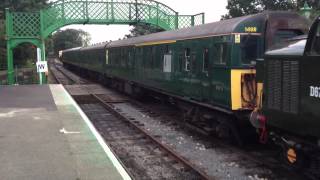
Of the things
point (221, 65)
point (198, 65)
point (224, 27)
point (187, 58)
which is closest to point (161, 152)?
point (221, 65)

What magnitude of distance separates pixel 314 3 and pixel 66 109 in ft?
117

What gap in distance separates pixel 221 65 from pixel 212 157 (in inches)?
77.7

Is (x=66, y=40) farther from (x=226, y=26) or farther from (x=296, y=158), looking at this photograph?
(x=296, y=158)

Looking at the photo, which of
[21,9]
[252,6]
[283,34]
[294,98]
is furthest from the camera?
[252,6]

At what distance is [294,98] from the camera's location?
6.85 metres

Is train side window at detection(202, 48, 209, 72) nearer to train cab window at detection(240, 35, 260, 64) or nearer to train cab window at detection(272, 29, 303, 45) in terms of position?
train cab window at detection(240, 35, 260, 64)

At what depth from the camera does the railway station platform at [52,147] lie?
8008 mm

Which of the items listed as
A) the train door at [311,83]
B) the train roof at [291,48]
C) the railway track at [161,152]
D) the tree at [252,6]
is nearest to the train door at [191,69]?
the railway track at [161,152]

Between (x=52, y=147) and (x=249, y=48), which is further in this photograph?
(x=249, y=48)

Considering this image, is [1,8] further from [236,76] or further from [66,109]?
[236,76]

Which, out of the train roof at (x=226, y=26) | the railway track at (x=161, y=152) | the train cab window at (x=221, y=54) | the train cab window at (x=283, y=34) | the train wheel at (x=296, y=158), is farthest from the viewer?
the train cab window at (x=221, y=54)

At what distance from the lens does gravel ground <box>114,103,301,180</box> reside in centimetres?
892

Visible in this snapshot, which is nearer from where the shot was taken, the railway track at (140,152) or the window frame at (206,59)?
the railway track at (140,152)

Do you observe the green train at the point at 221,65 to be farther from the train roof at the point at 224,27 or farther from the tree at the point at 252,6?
the tree at the point at 252,6
